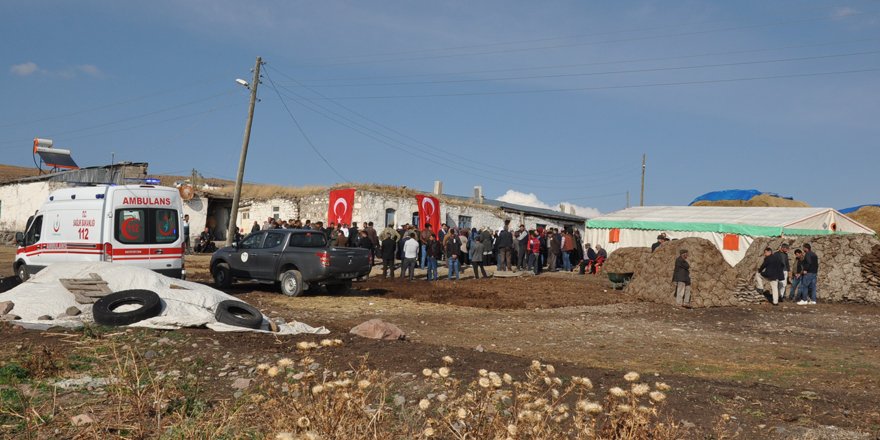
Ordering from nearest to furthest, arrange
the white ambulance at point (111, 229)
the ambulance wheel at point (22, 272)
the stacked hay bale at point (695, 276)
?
the white ambulance at point (111, 229)
the ambulance wheel at point (22, 272)
the stacked hay bale at point (695, 276)

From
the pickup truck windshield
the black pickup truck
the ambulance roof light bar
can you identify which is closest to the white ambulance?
the black pickup truck

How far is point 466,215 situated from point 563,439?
1480 inches

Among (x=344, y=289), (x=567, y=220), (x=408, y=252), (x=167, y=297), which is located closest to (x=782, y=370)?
(x=167, y=297)

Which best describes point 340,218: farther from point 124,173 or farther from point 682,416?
point 682,416

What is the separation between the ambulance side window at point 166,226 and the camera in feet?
50.3

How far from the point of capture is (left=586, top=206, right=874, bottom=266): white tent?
98.5ft

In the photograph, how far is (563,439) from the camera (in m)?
4.42

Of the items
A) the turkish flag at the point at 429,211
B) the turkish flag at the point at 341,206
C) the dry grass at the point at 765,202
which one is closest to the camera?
the turkish flag at the point at 341,206

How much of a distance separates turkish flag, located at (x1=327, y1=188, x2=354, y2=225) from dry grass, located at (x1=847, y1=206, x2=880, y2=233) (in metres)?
27.6

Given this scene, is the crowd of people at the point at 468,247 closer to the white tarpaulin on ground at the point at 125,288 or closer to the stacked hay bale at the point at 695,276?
the stacked hay bale at the point at 695,276

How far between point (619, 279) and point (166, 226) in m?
13.6

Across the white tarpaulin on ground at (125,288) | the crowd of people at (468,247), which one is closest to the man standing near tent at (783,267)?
the crowd of people at (468,247)

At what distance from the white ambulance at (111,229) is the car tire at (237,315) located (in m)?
4.58

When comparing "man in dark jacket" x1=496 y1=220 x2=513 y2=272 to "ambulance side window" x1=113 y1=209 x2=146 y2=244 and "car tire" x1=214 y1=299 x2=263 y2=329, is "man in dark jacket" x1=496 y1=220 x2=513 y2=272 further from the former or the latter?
"car tire" x1=214 y1=299 x2=263 y2=329
